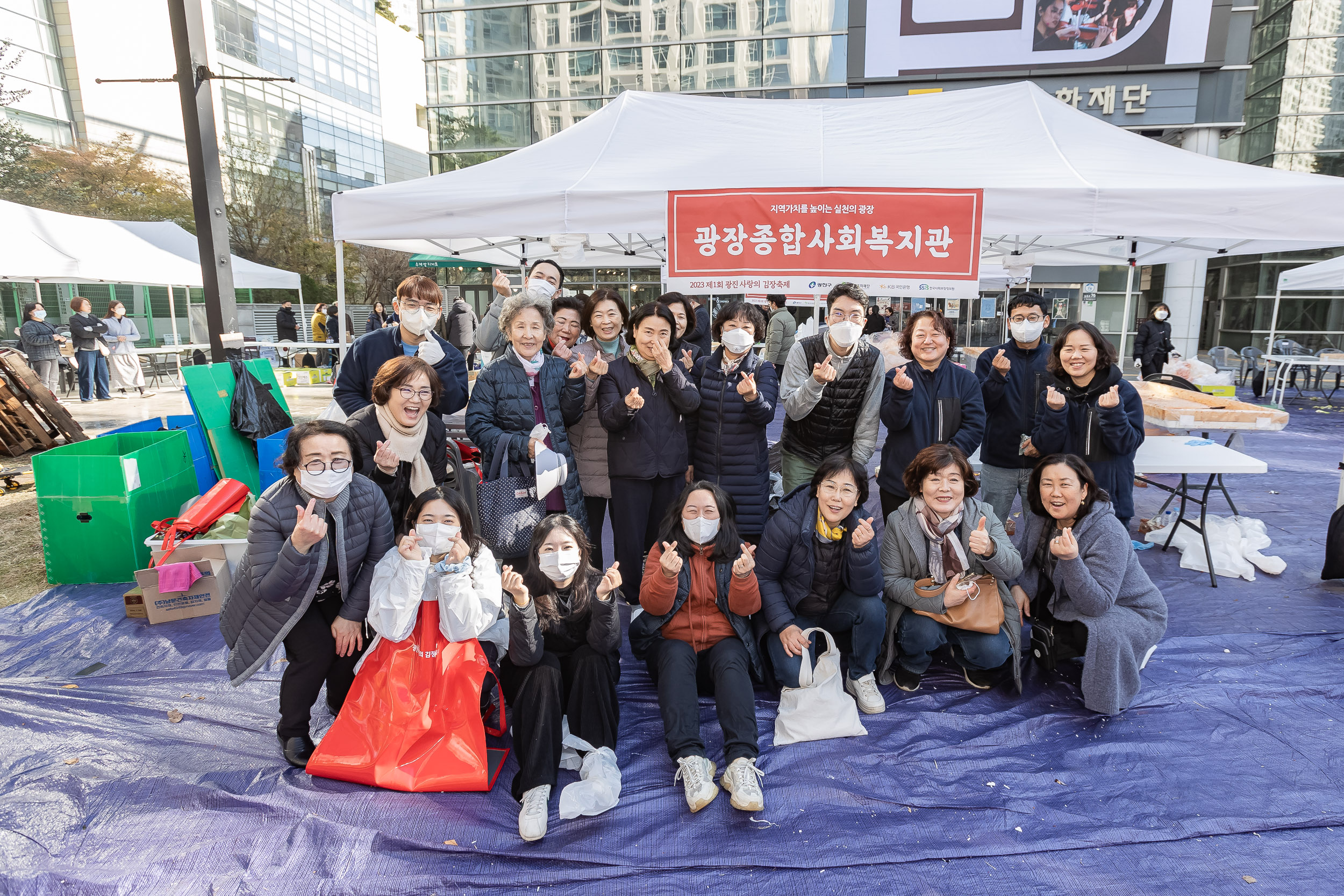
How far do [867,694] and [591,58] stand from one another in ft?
64.2

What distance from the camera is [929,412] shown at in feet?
11.9

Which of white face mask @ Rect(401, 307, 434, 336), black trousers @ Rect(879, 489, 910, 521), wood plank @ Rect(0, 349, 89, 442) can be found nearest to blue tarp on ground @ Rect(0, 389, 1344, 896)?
black trousers @ Rect(879, 489, 910, 521)

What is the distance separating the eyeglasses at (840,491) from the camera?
2.94 meters

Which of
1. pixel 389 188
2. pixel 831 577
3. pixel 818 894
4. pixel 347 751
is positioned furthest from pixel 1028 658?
pixel 389 188

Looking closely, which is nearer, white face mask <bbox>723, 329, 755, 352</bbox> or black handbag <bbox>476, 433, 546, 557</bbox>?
black handbag <bbox>476, 433, 546, 557</bbox>

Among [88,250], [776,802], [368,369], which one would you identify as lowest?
[776,802]

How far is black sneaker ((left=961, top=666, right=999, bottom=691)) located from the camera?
3.24m

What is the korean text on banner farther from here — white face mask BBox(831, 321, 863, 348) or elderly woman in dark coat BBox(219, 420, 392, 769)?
elderly woman in dark coat BBox(219, 420, 392, 769)

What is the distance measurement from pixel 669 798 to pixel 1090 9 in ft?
61.7

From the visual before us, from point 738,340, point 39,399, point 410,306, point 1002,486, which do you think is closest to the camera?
point 738,340

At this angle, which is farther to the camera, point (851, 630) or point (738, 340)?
point (738, 340)

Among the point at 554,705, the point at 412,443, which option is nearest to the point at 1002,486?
the point at 554,705

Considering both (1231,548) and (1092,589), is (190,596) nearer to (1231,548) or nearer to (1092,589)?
(1092,589)

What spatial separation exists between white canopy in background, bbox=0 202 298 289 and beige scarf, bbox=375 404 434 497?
6.39 m
